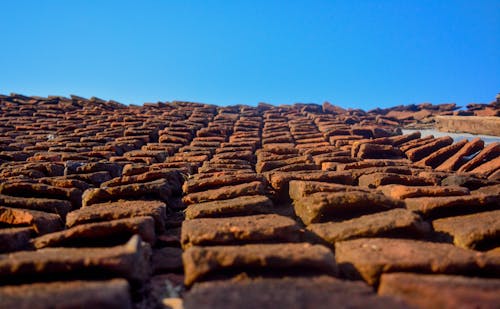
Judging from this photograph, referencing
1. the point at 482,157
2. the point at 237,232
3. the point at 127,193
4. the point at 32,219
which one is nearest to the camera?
the point at 237,232

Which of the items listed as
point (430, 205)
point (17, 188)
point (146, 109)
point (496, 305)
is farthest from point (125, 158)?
point (146, 109)

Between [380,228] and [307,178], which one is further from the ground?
[307,178]

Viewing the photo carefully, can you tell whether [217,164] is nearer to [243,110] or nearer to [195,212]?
[195,212]

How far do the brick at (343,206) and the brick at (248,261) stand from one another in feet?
1.51

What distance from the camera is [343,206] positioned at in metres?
1.57

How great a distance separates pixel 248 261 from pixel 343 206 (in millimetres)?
673

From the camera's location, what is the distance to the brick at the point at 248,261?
1062mm

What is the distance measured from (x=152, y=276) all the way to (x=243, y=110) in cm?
632

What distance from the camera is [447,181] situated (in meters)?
2.12

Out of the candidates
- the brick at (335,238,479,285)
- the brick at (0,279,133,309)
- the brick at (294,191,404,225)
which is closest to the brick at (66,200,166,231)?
the brick at (0,279,133,309)

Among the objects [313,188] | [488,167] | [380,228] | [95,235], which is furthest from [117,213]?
[488,167]

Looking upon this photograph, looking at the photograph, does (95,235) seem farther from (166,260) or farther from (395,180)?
(395,180)

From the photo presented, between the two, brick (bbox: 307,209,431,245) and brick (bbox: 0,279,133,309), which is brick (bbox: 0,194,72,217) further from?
brick (bbox: 307,209,431,245)

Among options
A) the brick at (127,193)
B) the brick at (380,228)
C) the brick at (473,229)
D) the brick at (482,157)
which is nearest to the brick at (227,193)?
the brick at (127,193)
